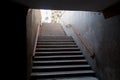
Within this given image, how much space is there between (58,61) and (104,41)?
1.73 meters

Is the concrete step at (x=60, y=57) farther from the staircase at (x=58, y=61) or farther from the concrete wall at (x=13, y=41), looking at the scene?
the concrete wall at (x=13, y=41)

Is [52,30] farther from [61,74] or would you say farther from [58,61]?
[61,74]

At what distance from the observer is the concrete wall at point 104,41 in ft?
13.2

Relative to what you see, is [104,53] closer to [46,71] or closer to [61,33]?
[46,71]

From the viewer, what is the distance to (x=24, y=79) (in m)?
3.94

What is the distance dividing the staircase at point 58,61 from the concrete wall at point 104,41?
14.0 inches

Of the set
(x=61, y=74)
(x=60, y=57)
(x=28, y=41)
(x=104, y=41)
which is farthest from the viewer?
(x=60, y=57)

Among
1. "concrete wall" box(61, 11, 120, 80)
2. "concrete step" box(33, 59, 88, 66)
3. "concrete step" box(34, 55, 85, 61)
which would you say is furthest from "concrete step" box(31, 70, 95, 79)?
"concrete step" box(34, 55, 85, 61)

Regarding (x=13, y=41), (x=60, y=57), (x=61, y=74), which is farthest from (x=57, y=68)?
(x=13, y=41)

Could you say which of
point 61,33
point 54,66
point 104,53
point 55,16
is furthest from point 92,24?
point 55,16

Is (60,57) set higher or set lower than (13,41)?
lower

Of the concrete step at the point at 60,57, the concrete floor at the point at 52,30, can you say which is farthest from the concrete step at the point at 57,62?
the concrete floor at the point at 52,30

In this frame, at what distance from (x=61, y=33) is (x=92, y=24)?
3934 mm

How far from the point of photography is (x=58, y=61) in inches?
229
